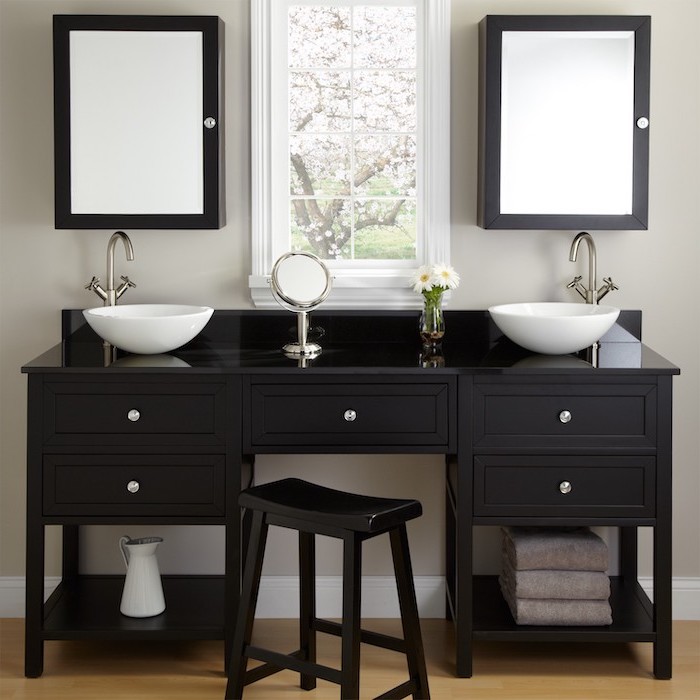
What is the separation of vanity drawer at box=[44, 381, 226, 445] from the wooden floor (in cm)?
68

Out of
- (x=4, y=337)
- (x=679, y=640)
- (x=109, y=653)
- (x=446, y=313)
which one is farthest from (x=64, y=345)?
(x=679, y=640)

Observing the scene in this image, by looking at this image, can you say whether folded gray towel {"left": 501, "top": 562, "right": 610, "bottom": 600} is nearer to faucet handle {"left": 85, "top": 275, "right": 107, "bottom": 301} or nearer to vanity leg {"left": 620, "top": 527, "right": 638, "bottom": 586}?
vanity leg {"left": 620, "top": 527, "right": 638, "bottom": 586}

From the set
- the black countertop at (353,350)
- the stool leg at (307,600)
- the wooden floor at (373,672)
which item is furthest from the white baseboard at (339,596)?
the black countertop at (353,350)

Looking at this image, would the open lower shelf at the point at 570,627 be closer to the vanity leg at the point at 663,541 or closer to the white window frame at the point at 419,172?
the vanity leg at the point at 663,541

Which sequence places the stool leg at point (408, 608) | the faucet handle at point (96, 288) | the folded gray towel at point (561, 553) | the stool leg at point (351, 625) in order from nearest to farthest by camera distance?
the stool leg at point (351, 625), the stool leg at point (408, 608), the folded gray towel at point (561, 553), the faucet handle at point (96, 288)

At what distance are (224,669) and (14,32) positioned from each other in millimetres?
2004

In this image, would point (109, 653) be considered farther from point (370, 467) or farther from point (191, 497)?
point (370, 467)

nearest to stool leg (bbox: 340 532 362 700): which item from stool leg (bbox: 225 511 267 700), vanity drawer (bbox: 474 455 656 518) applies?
stool leg (bbox: 225 511 267 700)

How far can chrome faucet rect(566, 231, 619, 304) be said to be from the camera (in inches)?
125

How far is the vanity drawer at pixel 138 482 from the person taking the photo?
9.25 ft

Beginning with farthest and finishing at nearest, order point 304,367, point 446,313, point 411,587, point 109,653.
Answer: point 446,313 → point 109,653 → point 304,367 → point 411,587

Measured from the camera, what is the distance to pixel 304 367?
2.80 m

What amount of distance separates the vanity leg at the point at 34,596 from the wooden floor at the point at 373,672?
2.7 inches

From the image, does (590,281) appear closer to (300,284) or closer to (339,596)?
(300,284)
